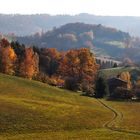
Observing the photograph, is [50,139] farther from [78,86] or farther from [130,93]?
Result: [78,86]

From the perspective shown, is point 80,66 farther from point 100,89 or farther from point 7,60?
point 100,89

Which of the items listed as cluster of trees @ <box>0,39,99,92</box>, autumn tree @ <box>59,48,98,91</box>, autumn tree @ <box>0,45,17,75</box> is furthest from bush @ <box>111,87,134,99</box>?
autumn tree @ <box>0,45,17,75</box>

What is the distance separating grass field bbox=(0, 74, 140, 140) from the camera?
68750mm

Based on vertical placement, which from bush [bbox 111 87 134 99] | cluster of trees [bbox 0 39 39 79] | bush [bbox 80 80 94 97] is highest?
cluster of trees [bbox 0 39 39 79]

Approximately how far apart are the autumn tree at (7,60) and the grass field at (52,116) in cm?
3410

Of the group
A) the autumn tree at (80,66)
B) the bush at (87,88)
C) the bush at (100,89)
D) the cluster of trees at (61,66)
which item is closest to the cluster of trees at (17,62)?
the cluster of trees at (61,66)

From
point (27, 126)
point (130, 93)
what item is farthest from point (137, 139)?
point (130, 93)

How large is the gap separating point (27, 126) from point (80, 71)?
291 feet

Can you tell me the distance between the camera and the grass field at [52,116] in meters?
68.8

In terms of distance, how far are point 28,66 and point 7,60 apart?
10553mm

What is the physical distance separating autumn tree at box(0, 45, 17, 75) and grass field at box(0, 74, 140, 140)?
3410 cm

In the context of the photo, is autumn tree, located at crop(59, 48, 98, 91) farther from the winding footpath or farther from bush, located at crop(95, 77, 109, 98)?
the winding footpath

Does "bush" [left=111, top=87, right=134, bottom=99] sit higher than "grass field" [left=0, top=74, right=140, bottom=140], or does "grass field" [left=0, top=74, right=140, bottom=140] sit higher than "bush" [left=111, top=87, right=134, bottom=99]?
"grass field" [left=0, top=74, right=140, bottom=140]

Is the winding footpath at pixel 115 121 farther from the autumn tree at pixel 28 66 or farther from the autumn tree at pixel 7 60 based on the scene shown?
the autumn tree at pixel 28 66
